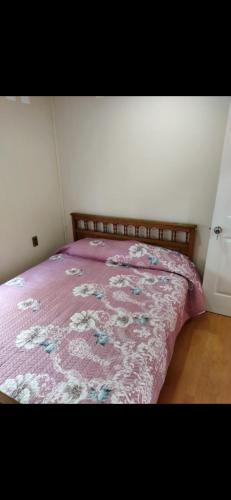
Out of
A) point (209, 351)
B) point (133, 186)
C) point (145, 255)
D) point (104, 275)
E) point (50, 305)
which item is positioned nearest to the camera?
point (50, 305)

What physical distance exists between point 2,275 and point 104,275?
92 cm

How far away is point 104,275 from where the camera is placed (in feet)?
6.59

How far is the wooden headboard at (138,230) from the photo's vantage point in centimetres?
223

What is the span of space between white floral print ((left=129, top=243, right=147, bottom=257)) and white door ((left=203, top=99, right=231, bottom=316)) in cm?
56

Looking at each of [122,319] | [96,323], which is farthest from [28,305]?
[122,319]

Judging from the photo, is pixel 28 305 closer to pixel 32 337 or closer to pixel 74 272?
pixel 32 337

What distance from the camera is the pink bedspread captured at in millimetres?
1087

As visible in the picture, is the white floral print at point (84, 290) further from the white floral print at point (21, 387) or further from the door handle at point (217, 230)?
the door handle at point (217, 230)

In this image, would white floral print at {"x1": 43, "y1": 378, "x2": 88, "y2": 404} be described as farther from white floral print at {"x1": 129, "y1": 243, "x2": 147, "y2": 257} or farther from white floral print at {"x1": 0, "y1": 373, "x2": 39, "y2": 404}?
white floral print at {"x1": 129, "y1": 243, "x2": 147, "y2": 257}

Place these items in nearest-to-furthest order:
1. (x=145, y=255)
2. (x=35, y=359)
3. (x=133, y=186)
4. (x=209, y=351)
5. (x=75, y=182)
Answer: (x=35, y=359)
(x=209, y=351)
(x=145, y=255)
(x=133, y=186)
(x=75, y=182)

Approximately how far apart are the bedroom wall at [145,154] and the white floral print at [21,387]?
1705mm
